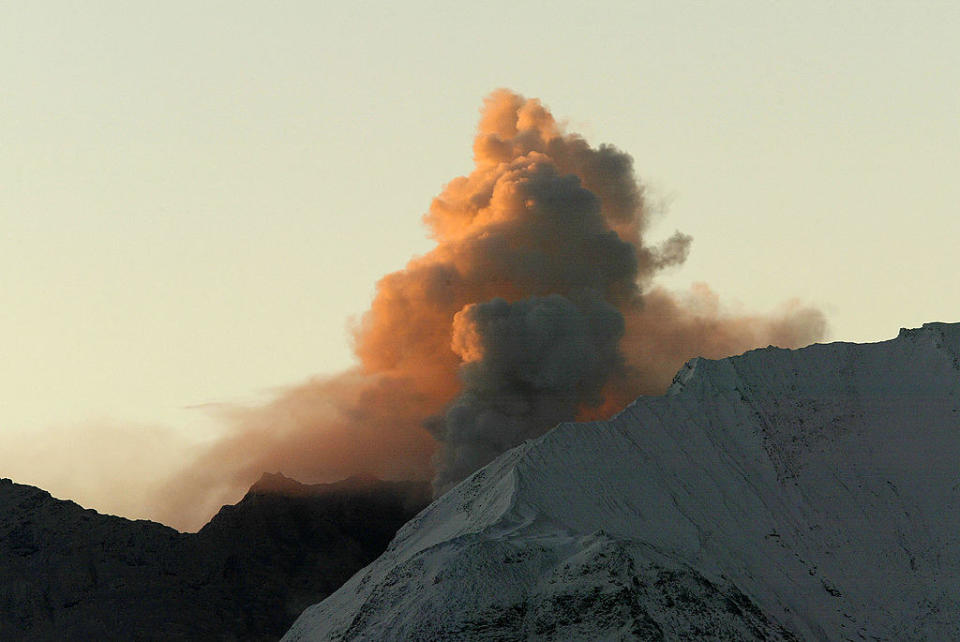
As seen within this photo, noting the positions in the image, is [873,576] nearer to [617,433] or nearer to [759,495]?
[759,495]

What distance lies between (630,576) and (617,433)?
129 ft

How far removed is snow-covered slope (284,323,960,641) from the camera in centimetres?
15962

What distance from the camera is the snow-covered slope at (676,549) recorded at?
524ft

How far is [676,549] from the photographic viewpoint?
177 m

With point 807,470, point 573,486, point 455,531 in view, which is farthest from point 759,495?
point 455,531

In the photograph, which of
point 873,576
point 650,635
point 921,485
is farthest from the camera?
point 921,485

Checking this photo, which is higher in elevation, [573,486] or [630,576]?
[573,486]

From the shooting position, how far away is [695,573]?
167 meters

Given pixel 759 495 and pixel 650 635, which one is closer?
pixel 650 635

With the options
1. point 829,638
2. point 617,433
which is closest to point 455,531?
point 617,433

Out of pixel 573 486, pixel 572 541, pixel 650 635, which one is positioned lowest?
pixel 650 635

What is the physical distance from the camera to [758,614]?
167625mm

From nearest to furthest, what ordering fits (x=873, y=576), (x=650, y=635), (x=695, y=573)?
(x=650, y=635) < (x=695, y=573) < (x=873, y=576)

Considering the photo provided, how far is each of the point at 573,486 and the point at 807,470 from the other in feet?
92.9
